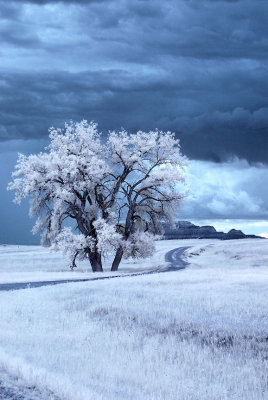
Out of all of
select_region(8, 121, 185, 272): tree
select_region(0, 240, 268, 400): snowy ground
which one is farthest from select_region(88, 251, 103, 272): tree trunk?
select_region(0, 240, 268, 400): snowy ground

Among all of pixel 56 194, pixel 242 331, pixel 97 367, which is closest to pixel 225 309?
pixel 242 331

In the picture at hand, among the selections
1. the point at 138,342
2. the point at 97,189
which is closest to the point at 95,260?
the point at 97,189

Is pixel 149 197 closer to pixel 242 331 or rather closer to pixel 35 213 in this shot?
pixel 35 213

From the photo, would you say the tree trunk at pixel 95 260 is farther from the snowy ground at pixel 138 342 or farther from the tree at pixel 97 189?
the snowy ground at pixel 138 342

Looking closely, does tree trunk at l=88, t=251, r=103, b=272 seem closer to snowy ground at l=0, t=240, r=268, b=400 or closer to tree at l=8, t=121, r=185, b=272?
tree at l=8, t=121, r=185, b=272

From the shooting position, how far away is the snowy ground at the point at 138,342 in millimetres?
11164

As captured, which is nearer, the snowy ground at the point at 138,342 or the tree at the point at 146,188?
the snowy ground at the point at 138,342

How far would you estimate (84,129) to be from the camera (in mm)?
45594

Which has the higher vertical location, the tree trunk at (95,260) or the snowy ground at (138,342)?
the tree trunk at (95,260)

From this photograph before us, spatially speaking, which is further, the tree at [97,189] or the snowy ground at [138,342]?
the tree at [97,189]

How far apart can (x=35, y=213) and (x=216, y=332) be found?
3332cm

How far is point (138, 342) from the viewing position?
15875mm

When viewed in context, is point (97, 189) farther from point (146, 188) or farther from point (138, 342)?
point (138, 342)

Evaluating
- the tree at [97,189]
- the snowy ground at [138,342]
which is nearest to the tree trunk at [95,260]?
the tree at [97,189]
